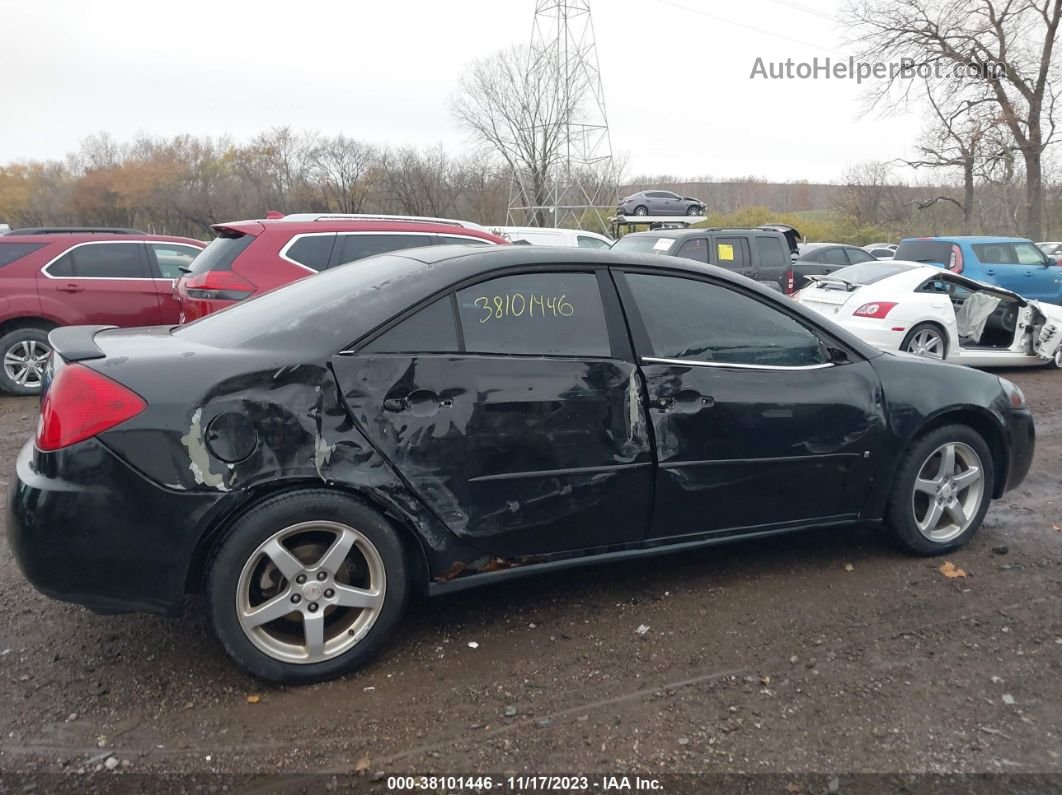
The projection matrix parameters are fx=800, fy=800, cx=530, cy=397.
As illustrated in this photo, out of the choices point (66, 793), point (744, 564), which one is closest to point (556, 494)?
point (744, 564)

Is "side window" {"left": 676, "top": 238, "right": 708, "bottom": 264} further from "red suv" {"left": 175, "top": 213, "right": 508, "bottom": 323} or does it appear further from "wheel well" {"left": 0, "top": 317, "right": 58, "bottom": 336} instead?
"wheel well" {"left": 0, "top": 317, "right": 58, "bottom": 336}

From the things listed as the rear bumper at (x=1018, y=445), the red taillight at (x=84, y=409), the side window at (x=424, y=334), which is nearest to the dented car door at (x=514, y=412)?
the side window at (x=424, y=334)

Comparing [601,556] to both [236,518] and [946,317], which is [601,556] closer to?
[236,518]

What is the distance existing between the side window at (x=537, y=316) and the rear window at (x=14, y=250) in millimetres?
7076

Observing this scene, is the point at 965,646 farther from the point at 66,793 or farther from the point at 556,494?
the point at 66,793

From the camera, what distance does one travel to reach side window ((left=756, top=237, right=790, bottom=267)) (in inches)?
525

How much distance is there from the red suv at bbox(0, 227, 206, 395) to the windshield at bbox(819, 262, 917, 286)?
850cm

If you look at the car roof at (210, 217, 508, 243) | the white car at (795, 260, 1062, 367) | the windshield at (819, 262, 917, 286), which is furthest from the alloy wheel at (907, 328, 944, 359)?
the car roof at (210, 217, 508, 243)

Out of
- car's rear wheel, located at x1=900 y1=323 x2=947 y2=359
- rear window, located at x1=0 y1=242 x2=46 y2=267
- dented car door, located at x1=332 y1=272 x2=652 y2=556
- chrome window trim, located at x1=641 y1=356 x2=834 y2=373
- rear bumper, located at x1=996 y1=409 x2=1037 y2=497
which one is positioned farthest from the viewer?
car's rear wheel, located at x1=900 y1=323 x2=947 y2=359

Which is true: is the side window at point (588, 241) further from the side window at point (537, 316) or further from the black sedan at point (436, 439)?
the side window at point (537, 316)

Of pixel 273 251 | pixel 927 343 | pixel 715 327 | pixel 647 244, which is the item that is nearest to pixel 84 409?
pixel 715 327

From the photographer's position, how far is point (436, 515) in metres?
3.00

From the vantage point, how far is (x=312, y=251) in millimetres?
7590

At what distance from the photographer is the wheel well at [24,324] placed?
8.21 metres
